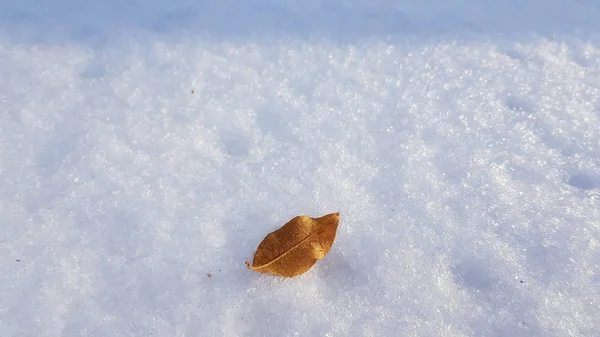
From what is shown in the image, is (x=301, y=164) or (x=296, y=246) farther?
(x=301, y=164)

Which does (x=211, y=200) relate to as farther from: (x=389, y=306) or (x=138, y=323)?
(x=389, y=306)

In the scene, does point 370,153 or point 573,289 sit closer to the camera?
point 573,289

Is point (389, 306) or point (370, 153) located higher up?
point (370, 153)

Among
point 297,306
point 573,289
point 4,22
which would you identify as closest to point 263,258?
point 297,306

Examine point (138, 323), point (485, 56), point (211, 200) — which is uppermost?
point (485, 56)
